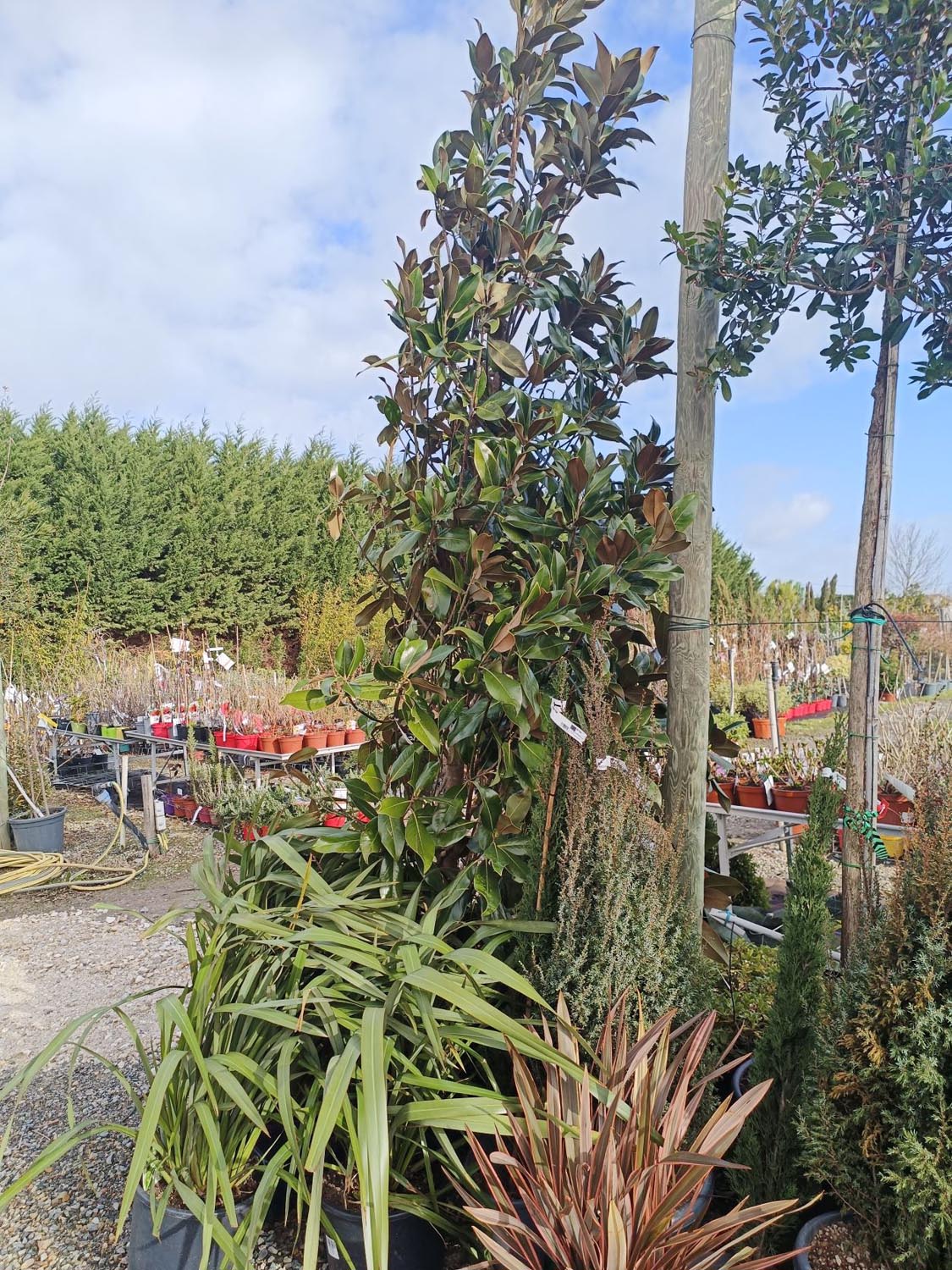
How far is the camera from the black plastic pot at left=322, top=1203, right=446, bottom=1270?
144 cm

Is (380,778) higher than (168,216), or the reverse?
(168,216)

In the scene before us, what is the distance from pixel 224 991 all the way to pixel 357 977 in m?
0.29

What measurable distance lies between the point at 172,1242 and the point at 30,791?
4973 mm

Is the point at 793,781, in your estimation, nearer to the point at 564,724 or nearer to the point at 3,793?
the point at 564,724

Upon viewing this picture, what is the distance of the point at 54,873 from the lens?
4.88 meters

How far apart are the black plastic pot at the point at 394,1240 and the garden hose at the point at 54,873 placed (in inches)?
153

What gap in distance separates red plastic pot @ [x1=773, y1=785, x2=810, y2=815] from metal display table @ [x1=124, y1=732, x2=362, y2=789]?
257cm

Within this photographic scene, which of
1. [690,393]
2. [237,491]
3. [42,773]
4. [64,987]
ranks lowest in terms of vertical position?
[64,987]

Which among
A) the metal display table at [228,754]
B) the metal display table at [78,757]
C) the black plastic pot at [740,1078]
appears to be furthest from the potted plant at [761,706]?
the black plastic pot at [740,1078]

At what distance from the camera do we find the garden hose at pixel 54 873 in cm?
477

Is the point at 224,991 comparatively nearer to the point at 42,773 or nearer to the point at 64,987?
the point at 64,987

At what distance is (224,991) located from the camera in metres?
1.65

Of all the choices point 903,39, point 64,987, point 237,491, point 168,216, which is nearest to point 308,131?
point 903,39

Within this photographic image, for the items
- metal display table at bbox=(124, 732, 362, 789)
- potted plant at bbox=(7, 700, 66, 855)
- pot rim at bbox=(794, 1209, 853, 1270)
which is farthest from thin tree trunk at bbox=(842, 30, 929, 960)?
potted plant at bbox=(7, 700, 66, 855)
